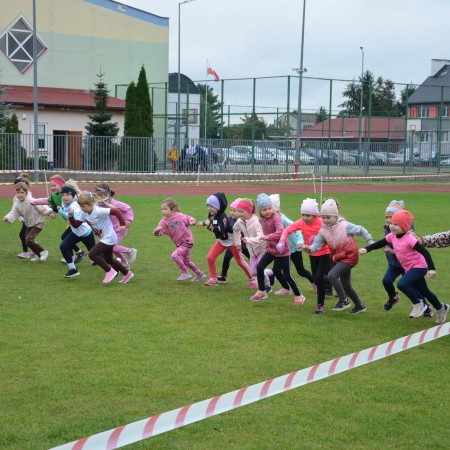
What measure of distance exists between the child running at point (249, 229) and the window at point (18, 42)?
42.5 meters

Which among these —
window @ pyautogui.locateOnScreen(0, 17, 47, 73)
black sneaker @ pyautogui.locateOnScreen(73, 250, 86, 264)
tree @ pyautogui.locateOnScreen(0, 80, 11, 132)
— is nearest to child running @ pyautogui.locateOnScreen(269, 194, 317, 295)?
black sneaker @ pyautogui.locateOnScreen(73, 250, 86, 264)

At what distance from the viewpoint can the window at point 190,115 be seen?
1992 inches

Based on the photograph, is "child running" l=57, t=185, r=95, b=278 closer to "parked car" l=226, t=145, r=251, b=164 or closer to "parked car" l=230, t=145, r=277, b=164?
"parked car" l=226, t=145, r=251, b=164

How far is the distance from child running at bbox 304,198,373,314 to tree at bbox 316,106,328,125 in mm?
37736

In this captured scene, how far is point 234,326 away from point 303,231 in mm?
2110

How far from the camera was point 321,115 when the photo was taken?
48156 millimetres

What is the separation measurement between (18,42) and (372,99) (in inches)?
1267

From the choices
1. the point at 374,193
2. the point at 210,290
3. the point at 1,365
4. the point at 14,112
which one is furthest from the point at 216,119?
the point at 1,365

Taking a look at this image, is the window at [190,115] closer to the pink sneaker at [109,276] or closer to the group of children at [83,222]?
the group of children at [83,222]

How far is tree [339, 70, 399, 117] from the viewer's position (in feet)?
166

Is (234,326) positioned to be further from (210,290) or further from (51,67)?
(51,67)

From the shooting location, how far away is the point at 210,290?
40.9 ft

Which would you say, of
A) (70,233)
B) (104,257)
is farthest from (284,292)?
(70,233)

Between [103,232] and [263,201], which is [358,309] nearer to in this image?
[263,201]
